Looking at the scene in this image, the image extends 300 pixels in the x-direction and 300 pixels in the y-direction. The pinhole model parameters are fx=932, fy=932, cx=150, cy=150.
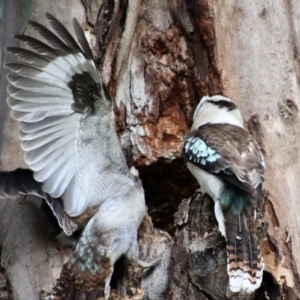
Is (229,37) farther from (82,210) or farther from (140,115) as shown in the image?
(82,210)

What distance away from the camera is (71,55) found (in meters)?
5.26

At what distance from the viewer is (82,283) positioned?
527cm

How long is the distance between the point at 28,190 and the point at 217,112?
4.48ft

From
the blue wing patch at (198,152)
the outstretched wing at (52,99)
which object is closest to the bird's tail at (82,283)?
the outstretched wing at (52,99)

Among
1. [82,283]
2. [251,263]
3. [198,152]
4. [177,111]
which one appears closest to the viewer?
[251,263]

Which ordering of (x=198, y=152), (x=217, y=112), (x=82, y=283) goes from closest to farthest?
(x=82, y=283) < (x=198, y=152) < (x=217, y=112)

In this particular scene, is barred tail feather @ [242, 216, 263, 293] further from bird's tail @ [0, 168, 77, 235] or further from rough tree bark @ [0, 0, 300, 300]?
bird's tail @ [0, 168, 77, 235]

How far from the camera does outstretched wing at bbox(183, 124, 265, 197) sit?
5.31m

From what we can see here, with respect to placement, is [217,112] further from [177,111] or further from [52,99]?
[52,99]

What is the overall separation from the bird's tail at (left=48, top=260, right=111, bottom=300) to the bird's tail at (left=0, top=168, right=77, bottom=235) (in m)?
0.24

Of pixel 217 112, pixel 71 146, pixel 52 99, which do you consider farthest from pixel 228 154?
pixel 52 99

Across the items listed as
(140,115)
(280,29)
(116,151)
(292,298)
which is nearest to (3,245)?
(116,151)

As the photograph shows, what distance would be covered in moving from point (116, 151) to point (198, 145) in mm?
572

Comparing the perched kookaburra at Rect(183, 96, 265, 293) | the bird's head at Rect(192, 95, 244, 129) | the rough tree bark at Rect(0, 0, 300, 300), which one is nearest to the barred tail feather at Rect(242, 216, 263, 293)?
the perched kookaburra at Rect(183, 96, 265, 293)
